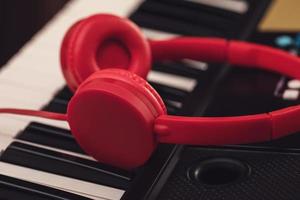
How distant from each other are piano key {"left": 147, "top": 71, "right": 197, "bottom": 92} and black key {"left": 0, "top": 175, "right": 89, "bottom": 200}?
28cm

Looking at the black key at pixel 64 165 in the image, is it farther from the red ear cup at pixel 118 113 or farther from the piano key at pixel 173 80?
the piano key at pixel 173 80

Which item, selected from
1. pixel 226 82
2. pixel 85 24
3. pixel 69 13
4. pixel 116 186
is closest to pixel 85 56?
pixel 85 24

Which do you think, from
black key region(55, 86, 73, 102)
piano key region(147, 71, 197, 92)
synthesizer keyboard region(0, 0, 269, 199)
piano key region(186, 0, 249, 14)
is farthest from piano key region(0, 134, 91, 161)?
piano key region(186, 0, 249, 14)

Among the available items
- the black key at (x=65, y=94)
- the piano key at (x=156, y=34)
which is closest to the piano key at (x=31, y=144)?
the black key at (x=65, y=94)

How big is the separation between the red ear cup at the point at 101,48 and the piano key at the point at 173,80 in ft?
0.48

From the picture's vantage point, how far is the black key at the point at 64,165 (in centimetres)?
85

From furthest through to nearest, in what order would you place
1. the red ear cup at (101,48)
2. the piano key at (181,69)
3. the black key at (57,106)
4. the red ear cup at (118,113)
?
the piano key at (181,69)
the black key at (57,106)
the red ear cup at (101,48)
the red ear cup at (118,113)

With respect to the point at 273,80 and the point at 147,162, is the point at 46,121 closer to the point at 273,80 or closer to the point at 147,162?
the point at 147,162

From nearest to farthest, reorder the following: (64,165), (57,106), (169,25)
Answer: (64,165), (57,106), (169,25)

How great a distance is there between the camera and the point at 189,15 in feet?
4.02

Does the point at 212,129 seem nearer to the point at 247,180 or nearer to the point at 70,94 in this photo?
the point at 247,180

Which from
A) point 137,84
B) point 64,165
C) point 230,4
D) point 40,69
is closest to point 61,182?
point 64,165

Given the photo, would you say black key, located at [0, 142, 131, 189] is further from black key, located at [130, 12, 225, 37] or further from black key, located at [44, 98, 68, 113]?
black key, located at [130, 12, 225, 37]

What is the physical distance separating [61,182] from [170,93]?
24 centimetres
